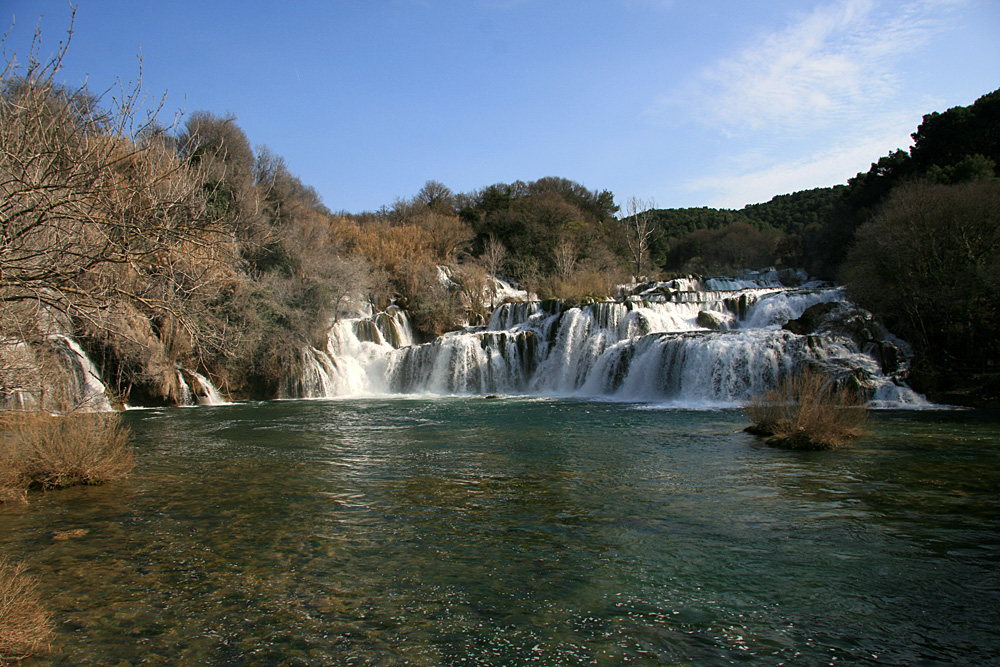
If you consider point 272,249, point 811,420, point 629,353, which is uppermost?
point 272,249

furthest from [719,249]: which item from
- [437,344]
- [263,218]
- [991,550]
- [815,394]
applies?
[991,550]

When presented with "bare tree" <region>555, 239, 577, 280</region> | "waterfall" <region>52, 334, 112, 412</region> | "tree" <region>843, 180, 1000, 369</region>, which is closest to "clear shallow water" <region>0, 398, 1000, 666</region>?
"tree" <region>843, 180, 1000, 369</region>

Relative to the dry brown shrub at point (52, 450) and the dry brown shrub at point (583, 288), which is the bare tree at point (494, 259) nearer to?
the dry brown shrub at point (583, 288)

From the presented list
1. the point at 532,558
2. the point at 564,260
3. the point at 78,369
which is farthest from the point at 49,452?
the point at 564,260

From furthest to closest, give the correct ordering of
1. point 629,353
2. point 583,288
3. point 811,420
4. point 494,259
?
1. point 494,259
2. point 583,288
3. point 629,353
4. point 811,420

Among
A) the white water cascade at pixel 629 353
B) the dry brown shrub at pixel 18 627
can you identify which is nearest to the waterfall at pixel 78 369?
the white water cascade at pixel 629 353

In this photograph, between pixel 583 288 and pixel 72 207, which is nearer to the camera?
pixel 72 207

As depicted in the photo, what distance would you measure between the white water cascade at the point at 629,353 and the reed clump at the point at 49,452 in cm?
1503

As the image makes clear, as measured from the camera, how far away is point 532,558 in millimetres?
5652

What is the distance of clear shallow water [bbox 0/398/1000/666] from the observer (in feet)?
13.5

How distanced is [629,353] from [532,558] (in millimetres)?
16901

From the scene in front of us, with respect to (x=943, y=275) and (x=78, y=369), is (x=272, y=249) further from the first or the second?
(x=943, y=275)

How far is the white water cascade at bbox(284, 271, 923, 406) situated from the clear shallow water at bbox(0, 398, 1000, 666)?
764 cm

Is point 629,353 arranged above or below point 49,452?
above
